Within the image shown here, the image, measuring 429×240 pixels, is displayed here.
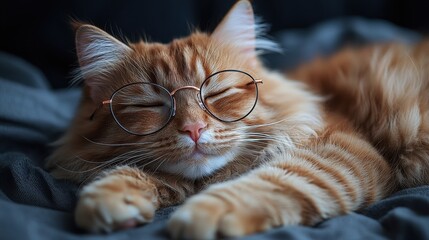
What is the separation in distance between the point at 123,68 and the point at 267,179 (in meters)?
0.67

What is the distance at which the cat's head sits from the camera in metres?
1.38

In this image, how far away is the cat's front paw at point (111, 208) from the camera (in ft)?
3.79

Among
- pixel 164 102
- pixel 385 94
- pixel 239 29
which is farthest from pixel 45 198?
pixel 385 94

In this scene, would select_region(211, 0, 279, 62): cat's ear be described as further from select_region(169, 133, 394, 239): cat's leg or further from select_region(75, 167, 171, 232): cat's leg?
select_region(75, 167, 171, 232): cat's leg

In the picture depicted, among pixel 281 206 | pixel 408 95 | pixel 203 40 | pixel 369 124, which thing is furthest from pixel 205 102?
pixel 408 95

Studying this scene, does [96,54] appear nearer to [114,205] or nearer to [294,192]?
[114,205]

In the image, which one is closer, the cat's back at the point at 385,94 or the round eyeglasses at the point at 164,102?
the round eyeglasses at the point at 164,102

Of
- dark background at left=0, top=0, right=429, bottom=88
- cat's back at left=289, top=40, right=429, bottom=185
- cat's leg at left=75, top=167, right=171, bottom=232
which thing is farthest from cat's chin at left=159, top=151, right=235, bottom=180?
dark background at left=0, top=0, right=429, bottom=88

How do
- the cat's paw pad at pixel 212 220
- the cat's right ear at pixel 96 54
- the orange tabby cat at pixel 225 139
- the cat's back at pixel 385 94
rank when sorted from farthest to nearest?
the cat's back at pixel 385 94
the cat's right ear at pixel 96 54
the orange tabby cat at pixel 225 139
the cat's paw pad at pixel 212 220

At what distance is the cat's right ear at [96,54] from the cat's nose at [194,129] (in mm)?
416

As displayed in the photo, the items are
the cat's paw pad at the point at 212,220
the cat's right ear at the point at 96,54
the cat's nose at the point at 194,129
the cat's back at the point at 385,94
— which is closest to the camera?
the cat's paw pad at the point at 212,220

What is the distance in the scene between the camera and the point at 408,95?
1765 millimetres

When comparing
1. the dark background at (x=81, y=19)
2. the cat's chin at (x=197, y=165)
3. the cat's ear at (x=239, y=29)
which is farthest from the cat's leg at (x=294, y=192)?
the dark background at (x=81, y=19)

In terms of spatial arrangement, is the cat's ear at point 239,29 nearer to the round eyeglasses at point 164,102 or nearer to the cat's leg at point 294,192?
the round eyeglasses at point 164,102
